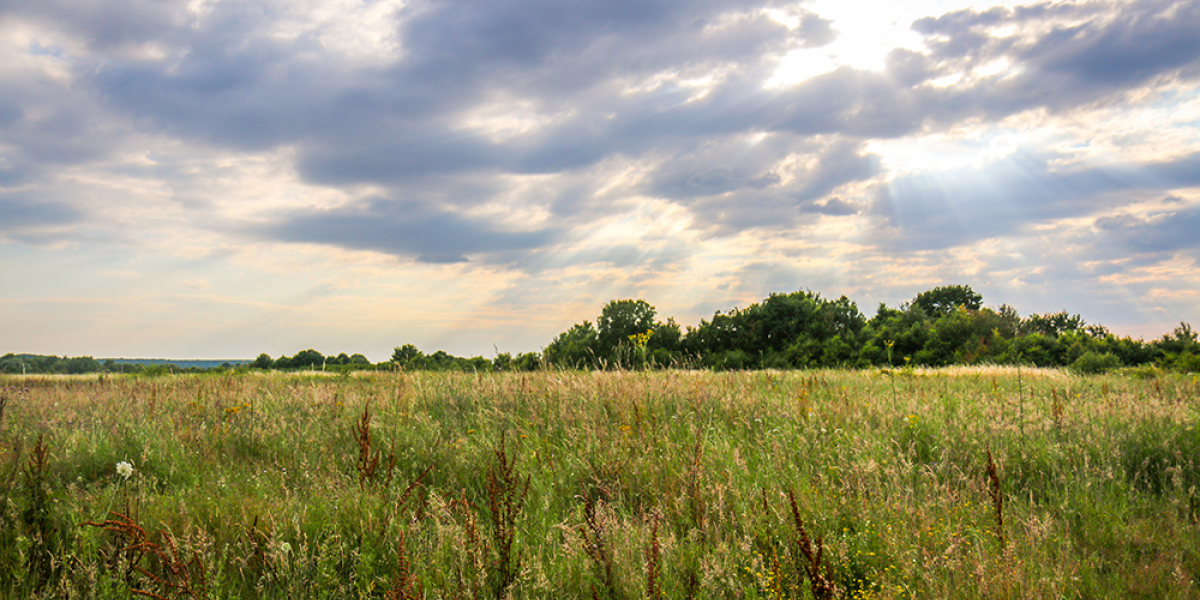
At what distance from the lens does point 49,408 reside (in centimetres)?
749

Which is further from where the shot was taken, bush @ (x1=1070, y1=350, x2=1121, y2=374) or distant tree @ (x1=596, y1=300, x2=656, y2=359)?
distant tree @ (x1=596, y1=300, x2=656, y2=359)

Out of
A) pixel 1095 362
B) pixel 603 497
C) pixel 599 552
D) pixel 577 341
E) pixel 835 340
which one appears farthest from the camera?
pixel 577 341

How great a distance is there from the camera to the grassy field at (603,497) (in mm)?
2918

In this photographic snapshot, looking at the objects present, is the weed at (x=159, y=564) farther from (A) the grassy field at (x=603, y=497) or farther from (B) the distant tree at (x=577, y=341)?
(B) the distant tree at (x=577, y=341)

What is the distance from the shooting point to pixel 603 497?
14.7 ft

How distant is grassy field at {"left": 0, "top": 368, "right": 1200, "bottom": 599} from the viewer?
292 cm

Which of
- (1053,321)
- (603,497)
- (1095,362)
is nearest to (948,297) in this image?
(1053,321)

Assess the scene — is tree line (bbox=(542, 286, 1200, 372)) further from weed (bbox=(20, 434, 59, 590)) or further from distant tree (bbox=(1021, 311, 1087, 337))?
weed (bbox=(20, 434, 59, 590))

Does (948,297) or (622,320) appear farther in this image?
(948,297)

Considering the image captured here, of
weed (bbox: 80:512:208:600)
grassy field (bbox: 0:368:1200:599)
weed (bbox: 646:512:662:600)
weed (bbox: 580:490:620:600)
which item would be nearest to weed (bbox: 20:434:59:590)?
grassy field (bbox: 0:368:1200:599)

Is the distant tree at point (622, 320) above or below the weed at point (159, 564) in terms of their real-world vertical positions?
above

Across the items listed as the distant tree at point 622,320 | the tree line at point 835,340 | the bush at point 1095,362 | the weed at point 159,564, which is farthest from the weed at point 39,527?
the distant tree at point 622,320

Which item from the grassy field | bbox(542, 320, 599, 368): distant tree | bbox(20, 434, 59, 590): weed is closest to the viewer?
the grassy field

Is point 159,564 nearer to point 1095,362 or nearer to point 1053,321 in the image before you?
point 1095,362
